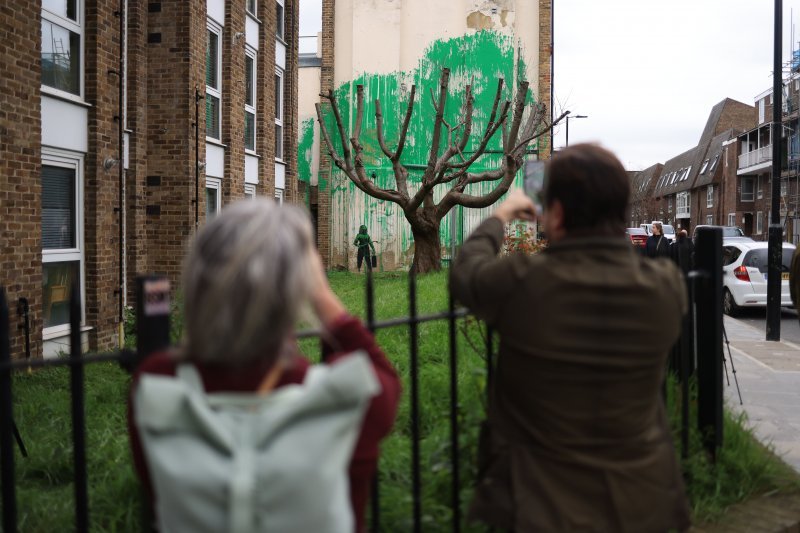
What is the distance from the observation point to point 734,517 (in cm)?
327

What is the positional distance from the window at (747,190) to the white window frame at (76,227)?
57678 mm

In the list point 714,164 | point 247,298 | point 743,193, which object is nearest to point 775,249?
point 247,298

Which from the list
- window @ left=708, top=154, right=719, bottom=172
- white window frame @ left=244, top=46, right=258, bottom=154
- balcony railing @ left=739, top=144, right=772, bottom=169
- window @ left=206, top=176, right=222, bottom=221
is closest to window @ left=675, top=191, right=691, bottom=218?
window @ left=708, top=154, right=719, bottom=172

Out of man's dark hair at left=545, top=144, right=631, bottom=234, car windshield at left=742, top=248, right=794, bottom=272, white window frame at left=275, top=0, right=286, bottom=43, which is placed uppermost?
white window frame at left=275, top=0, right=286, bottom=43

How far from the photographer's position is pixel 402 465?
364 centimetres

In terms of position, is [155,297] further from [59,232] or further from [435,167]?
[435,167]

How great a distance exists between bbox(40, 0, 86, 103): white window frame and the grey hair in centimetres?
919

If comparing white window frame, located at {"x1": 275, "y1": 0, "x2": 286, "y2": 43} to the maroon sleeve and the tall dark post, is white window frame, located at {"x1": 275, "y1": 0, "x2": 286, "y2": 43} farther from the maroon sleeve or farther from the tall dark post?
the maroon sleeve

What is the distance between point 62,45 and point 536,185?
30.9ft

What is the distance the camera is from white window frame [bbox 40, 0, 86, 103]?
964cm

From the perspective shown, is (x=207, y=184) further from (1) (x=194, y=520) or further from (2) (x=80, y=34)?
(1) (x=194, y=520)

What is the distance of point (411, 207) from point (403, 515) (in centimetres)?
1776

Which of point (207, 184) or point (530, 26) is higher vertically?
point (530, 26)

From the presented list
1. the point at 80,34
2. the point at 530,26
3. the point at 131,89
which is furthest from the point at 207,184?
the point at 530,26
